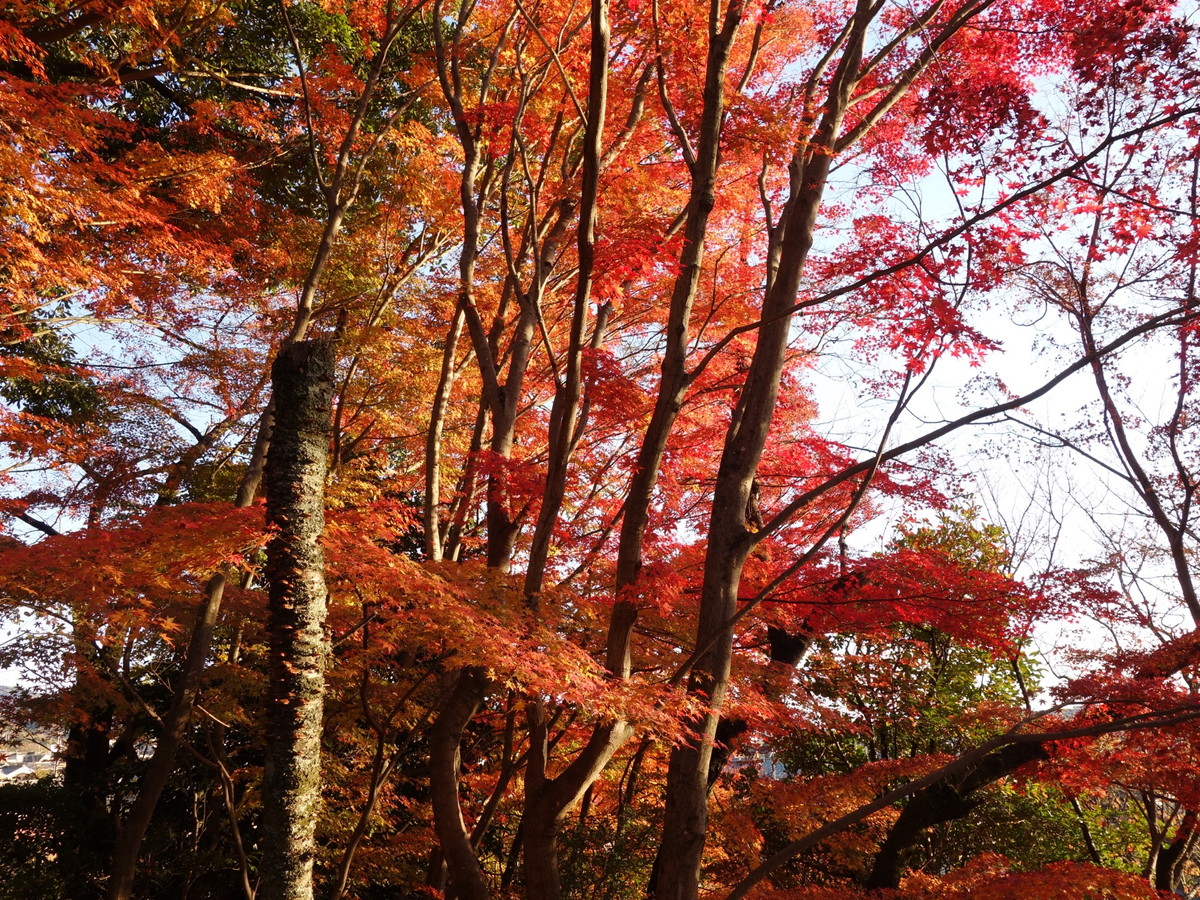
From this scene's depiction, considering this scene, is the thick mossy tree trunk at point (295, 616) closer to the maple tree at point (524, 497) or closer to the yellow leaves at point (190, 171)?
the maple tree at point (524, 497)

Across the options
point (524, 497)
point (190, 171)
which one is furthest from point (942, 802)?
point (190, 171)

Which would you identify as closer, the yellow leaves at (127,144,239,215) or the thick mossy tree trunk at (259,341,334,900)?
the thick mossy tree trunk at (259,341,334,900)

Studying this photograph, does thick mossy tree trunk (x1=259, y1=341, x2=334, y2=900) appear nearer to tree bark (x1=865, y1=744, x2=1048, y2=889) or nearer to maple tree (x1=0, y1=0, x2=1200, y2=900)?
maple tree (x1=0, y1=0, x2=1200, y2=900)

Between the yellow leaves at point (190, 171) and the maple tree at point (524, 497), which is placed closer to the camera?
the maple tree at point (524, 497)

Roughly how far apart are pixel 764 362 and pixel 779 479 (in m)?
4.03

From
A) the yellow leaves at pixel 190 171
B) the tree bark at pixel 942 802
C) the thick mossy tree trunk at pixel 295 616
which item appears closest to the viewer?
the thick mossy tree trunk at pixel 295 616

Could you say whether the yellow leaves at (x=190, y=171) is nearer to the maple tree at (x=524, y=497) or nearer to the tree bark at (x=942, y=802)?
the maple tree at (x=524, y=497)

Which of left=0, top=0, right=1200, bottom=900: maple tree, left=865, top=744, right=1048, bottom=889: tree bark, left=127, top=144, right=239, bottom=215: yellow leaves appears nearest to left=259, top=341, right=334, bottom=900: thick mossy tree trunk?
left=0, top=0, right=1200, bottom=900: maple tree

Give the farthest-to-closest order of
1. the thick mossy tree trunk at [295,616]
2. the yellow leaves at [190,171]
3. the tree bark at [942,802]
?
the yellow leaves at [190,171], the tree bark at [942,802], the thick mossy tree trunk at [295,616]

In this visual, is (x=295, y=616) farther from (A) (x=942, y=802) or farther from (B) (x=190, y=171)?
(B) (x=190, y=171)

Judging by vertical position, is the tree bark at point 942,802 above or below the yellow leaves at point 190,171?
below

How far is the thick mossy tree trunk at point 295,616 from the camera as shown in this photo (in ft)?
15.8

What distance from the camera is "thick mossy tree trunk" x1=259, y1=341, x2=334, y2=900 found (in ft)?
15.8

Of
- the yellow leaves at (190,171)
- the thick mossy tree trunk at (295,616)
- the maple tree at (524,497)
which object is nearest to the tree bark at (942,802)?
the maple tree at (524,497)
